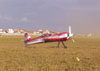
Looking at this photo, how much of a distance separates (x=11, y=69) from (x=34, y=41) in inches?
742

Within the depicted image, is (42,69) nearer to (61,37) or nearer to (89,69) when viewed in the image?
(89,69)

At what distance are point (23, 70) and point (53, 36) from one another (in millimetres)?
18865

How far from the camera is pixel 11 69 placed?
1016cm

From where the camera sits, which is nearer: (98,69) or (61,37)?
(98,69)

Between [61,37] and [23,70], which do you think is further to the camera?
[61,37]

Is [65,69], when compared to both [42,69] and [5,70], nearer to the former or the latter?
[42,69]

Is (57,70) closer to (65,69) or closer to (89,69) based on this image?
(65,69)

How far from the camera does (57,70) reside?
10.1 metres

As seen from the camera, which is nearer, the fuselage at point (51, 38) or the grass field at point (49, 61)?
the grass field at point (49, 61)

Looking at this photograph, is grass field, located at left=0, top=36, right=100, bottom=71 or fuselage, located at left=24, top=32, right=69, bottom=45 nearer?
grass field, located at left=0, top=36, right=100, bottom=71

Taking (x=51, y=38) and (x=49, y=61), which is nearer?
(x=49, y=61)

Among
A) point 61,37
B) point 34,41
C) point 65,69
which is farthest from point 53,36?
point 65,69

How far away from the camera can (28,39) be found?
98.1ft

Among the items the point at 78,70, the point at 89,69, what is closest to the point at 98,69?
Answer: the point at 89,69
